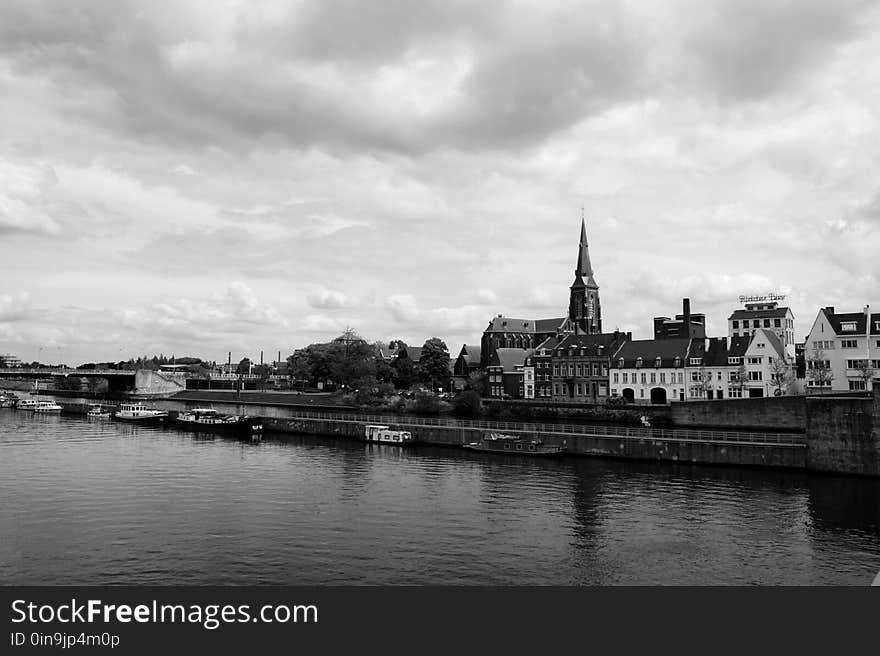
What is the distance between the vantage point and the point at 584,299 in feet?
593

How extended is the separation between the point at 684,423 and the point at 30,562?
84536 millimetres

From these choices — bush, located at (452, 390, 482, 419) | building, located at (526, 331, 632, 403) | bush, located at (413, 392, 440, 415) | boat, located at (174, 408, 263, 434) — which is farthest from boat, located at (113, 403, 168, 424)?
building, located at (526, 331, 632, 403)

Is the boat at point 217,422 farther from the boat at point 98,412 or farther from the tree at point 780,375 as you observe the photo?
the tree at point 780,375

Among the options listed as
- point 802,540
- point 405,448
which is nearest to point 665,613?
point 802,540

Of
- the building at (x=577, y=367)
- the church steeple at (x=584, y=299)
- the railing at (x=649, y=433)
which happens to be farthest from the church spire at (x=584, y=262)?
the railing at (x=649, y=433)

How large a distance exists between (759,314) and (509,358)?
187 ft

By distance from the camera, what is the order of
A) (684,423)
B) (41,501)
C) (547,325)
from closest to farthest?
(41,501), (684,423), (547,325)

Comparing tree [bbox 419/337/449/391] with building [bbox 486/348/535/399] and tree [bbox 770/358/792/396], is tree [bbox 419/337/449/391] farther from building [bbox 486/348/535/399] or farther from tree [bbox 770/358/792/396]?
tree [bbox 770/358/792/396]

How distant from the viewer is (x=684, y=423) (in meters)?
97.4

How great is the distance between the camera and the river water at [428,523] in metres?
34.0

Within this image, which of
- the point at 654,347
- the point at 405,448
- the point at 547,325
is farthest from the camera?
the point at 547,325

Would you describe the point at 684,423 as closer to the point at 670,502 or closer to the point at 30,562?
the point at 670,502

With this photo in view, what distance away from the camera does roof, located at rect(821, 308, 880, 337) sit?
9844cm

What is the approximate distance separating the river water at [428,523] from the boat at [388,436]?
1633cm
